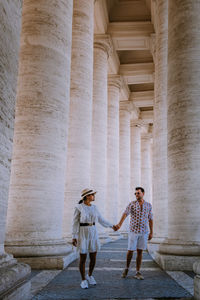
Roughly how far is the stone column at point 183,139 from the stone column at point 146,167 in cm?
5032

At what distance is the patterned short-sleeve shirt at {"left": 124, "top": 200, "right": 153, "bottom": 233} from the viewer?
42.6 feet

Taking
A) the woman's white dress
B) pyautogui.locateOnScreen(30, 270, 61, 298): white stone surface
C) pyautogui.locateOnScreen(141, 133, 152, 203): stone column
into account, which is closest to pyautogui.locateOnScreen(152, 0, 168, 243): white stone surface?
pyautogui.locateOnScreen(30, 270, 61, 298): white stone surface

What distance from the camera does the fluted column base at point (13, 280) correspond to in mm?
7233

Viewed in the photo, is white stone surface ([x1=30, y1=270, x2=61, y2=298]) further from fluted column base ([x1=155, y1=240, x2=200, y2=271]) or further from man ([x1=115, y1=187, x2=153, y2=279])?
fluted column base ([x1=155, y1=240, x2=200, y2=271])

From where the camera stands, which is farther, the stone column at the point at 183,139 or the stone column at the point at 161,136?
the stone column at the point at 161,136

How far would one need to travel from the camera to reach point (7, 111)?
8.49 m

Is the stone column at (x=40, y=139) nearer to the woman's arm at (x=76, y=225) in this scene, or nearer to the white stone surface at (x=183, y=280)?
the woman's arm at (x=76, y=225)

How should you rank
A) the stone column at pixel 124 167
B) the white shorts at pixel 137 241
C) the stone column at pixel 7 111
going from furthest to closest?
the stone column at pixel 124 167, the white shorts at pixel 137 241, the stone column at pixel 7 111

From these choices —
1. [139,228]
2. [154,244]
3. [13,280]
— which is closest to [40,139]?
[139,228]

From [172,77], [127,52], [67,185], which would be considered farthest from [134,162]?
[172,77]

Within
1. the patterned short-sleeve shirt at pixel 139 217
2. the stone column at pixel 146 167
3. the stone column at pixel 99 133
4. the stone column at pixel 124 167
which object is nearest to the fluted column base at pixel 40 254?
the patterned short-sleeve shirt at pixel 139 217

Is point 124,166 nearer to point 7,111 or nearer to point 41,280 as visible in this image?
point 41,280

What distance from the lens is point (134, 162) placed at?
5991 cm

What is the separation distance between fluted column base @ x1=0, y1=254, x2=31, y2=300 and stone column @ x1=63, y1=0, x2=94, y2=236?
45.4 ft
